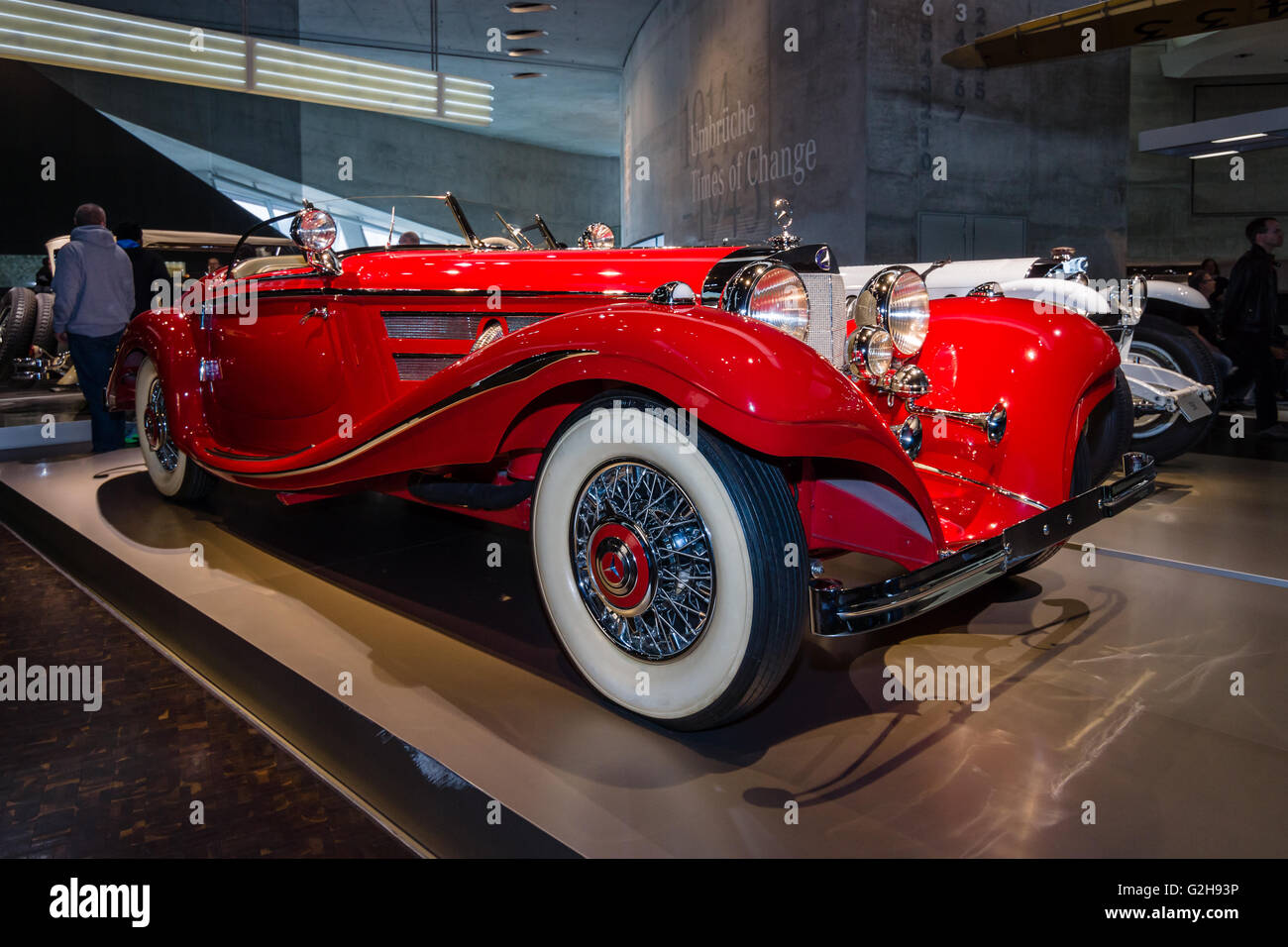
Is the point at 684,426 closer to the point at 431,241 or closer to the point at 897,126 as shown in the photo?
the point at 431,241

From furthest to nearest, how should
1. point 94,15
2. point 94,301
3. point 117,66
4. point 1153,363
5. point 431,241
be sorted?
point 117,66
point 94,15
point 94,301
point 1153,363
point 431,241

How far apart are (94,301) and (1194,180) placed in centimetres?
1889

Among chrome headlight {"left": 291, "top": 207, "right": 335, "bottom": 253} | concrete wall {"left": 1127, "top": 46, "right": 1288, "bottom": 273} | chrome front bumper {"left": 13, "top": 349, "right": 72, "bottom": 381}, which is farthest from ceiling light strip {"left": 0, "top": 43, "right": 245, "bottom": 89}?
concrete wall {"left": 1127, "top": 46, "right": 1288, "bottom": 273}

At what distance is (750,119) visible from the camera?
9.37 m

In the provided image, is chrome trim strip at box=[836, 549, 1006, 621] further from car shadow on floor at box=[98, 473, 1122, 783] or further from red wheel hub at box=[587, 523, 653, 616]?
red wheel hub at box=[587, 523, 653, 616]

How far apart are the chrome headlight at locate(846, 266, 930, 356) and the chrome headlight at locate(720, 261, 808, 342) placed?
43 cm

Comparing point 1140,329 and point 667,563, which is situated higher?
point 1140,329

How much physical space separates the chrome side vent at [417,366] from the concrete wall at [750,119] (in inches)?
224

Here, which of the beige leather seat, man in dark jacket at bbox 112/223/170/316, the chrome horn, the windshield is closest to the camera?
the chrome horn

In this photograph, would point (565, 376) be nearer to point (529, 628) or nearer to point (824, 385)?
point (824, 385)

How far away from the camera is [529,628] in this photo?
2570mm

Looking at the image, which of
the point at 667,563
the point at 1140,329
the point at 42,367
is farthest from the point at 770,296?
the point at 42,367

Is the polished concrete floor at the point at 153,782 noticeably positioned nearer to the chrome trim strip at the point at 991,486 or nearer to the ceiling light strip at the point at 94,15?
the chrome trim strip at the point at 991,486

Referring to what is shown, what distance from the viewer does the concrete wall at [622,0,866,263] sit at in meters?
7.96
